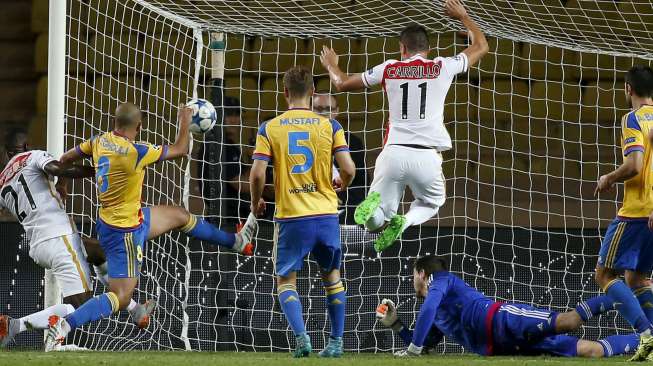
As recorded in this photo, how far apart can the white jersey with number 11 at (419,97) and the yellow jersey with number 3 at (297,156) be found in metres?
0.60

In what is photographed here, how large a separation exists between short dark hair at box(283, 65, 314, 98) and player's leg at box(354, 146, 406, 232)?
2.47 ft

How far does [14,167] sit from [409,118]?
2.63 m

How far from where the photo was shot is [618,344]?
798 cm

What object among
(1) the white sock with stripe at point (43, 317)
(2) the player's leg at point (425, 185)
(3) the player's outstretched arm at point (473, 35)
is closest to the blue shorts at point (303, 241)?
(2) the player's leg at point (425, 185)

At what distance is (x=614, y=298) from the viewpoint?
281 inches

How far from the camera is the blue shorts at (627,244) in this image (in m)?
7.12

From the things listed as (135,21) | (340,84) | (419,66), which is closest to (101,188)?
(340,84)

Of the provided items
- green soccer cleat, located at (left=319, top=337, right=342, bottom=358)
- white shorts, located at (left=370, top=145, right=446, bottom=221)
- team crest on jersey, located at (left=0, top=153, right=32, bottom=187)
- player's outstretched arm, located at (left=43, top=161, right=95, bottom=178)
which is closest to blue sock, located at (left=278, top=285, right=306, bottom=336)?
green soccer cleat, located at (left=319, top=337, right=342, bottom=358)

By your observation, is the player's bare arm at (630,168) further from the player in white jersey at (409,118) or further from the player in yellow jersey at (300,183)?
the player in yellow jersey at (300,183)

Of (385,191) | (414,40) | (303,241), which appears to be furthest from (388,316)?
(414,40)

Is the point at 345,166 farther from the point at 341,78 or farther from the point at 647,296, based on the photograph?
the point at 647,296

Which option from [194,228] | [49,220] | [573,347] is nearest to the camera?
[49,220]

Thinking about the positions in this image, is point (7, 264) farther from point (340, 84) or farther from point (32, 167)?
point (340, 84)

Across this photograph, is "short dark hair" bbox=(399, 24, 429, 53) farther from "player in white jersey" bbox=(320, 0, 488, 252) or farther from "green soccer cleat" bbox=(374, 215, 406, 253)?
"green soccer cleat" bbox=(374, 215, 406, 253)
